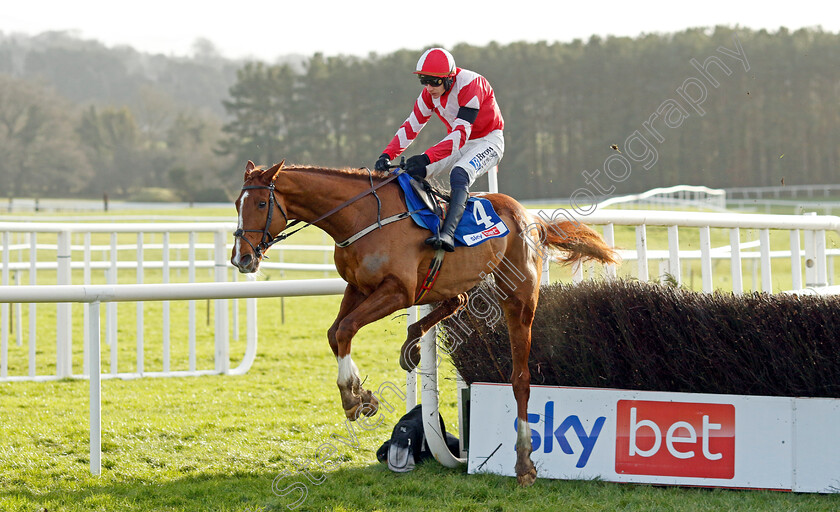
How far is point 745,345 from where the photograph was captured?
12.4ft

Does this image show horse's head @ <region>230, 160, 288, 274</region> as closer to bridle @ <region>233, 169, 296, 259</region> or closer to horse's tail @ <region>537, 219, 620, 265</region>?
bridle @ <region>233, 169, 296, 259</region>

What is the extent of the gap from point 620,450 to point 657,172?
102 feet

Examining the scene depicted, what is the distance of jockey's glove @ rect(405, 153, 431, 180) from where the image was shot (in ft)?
12.2

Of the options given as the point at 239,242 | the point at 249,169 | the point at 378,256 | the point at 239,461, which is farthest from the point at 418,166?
the point at 239,461

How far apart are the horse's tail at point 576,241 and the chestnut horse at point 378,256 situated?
8.4 inches

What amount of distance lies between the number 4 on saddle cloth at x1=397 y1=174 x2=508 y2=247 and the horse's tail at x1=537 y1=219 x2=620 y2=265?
0.55 metres

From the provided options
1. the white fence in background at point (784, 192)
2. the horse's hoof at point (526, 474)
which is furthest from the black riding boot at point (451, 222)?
the white fence in background at point (784, 192)

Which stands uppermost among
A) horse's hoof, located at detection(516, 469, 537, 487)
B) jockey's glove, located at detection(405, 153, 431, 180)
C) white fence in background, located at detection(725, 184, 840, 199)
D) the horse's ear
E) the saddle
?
white fence in background, located at detection(725, 184, 840, 199)

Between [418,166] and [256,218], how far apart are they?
34.7 inches

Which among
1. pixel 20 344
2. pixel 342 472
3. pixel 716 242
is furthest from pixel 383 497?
pixel 716 242

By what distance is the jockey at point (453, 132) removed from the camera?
3.64 m

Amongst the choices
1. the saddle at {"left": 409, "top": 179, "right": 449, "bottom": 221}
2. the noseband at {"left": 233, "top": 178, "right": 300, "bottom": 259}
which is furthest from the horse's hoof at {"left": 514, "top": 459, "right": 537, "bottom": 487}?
the noseband at {"left": 233, "top": 178, "right": 300, "bottom": 259}

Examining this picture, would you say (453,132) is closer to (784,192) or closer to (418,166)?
(418,166)

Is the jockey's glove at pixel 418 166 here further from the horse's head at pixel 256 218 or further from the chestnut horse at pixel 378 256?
the horse's head at pixel 256 218
